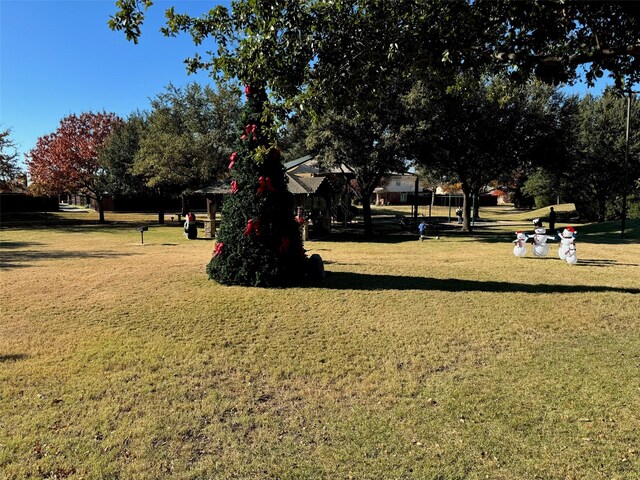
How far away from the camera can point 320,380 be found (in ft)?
16.4

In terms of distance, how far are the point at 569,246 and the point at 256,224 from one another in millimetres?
9958

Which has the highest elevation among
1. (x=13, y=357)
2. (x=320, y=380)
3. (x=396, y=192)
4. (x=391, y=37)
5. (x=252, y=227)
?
(x=396, y=192)

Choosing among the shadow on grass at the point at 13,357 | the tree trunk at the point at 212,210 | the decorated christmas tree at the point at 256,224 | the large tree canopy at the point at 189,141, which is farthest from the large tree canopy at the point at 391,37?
the large tree canopy at the point at 189,141

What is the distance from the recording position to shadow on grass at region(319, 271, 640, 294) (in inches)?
369

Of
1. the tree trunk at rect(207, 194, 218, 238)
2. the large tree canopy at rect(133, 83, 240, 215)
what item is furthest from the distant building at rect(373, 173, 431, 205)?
the tree trunk at rect(207, 194, 218, 238)

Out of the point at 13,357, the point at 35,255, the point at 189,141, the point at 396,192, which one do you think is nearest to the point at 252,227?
the point at 13,357

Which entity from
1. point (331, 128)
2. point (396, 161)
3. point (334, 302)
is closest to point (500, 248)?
point (396, 161)

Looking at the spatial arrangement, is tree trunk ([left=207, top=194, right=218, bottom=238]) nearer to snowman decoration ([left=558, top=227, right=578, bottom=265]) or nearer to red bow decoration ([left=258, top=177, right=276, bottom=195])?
red bow decoration ([left=258, top=177, right=276, bottom=195])

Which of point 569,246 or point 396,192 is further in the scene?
point 396,192

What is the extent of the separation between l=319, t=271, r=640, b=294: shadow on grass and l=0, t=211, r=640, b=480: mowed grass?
9cm

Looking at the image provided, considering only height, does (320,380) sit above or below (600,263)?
below

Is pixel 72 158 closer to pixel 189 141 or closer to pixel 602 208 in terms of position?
pixel 189 141

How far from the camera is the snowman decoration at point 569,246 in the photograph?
500 inches

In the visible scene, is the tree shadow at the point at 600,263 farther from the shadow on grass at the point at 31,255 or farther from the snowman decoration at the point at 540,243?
the shadow on grass at the point at 31,255
